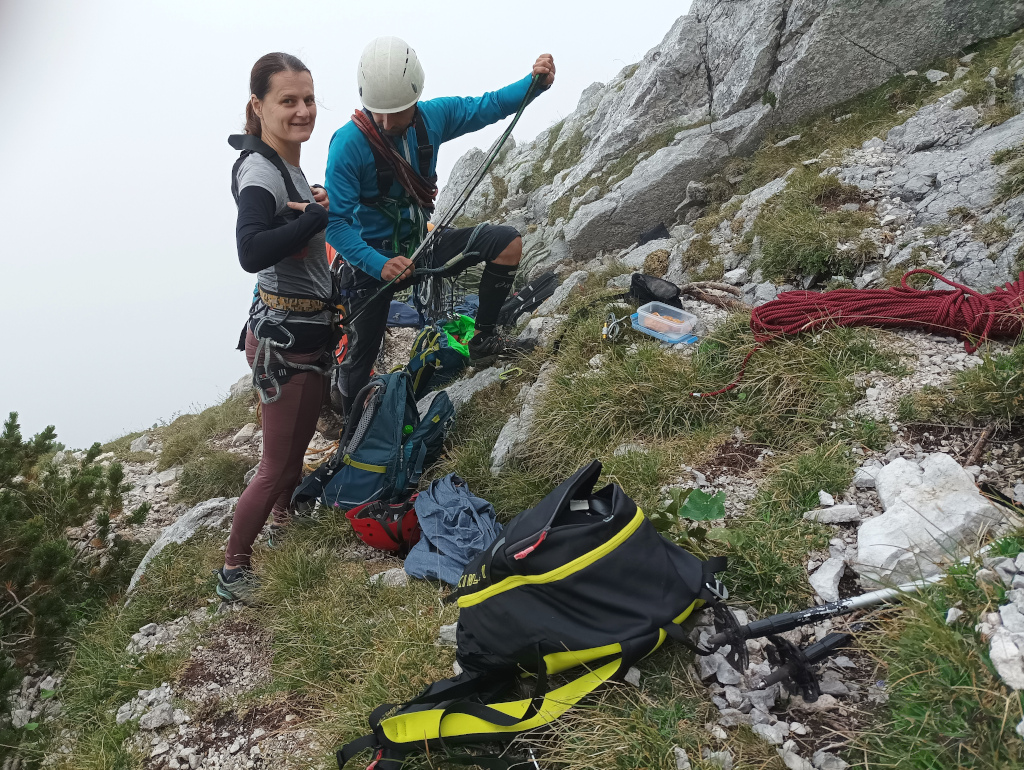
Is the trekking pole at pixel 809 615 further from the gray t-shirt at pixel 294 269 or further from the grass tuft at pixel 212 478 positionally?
the grass tuft at pixel 212 478

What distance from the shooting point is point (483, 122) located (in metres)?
5.21

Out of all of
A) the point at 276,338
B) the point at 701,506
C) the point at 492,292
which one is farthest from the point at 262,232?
the point at 701,506

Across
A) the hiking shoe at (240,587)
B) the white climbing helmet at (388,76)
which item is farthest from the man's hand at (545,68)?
the hiking shoe at (240,587)

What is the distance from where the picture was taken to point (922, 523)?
8.00ft

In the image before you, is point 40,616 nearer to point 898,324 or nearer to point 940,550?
point 940,550

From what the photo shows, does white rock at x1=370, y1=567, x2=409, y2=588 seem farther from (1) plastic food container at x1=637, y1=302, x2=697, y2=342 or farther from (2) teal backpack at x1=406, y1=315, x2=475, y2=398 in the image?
(1) plastic food container at x1=637, y1=302, x2=697, y2=342

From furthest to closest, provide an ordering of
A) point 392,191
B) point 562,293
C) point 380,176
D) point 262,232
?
point 562,293, point 392,191, point 380,176, point 262,232

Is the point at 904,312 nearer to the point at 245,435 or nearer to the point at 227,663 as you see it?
the point at 227,663

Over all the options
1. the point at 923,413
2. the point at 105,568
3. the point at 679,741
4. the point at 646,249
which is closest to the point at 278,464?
the point at 105,568

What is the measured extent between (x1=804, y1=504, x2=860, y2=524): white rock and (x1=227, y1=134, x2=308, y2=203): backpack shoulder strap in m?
3.41

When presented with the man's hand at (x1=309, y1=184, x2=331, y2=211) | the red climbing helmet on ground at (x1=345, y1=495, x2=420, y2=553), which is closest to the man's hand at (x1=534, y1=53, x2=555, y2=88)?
the man's hand at (x1=309, y1=184, x2=331, y2=211)

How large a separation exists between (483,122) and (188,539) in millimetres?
4424

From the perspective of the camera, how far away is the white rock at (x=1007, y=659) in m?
1.64

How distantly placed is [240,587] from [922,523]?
407cm
